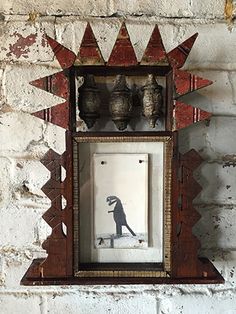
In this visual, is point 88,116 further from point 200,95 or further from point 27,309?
point 27,309

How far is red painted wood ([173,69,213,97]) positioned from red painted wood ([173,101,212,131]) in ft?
0.10

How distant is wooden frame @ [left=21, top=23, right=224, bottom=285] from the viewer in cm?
89

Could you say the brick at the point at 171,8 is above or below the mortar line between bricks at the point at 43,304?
above

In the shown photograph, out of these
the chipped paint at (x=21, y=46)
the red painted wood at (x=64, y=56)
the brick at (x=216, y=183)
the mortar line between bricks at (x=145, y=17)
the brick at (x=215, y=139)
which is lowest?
the brick at (x=216, y=183)

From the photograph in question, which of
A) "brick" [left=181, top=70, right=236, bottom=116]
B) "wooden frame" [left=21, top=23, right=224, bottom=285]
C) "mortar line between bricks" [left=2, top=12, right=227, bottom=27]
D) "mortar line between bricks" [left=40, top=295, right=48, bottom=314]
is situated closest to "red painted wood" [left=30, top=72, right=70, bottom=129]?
"wooden frame" [left=21, top=23, right=224, bottom=285]

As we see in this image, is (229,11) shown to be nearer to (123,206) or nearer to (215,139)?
(215,139)

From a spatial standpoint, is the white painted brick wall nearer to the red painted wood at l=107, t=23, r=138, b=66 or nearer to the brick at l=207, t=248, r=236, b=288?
the brick at l=207, t=248, r=236, b=288

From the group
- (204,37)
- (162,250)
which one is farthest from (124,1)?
(162,250)

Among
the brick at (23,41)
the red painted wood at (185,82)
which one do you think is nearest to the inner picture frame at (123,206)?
the red painted wood at (185,82)

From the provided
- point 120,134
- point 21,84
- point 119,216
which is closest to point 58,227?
point 119,216

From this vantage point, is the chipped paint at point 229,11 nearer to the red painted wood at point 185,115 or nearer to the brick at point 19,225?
the red painted wood at point 185,115

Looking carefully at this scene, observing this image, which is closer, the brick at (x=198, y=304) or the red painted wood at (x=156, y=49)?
the red painted wood at (x=156, y=49)

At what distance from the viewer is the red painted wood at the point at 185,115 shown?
0.90 metres

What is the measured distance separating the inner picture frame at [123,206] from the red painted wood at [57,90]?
6 centimetres
